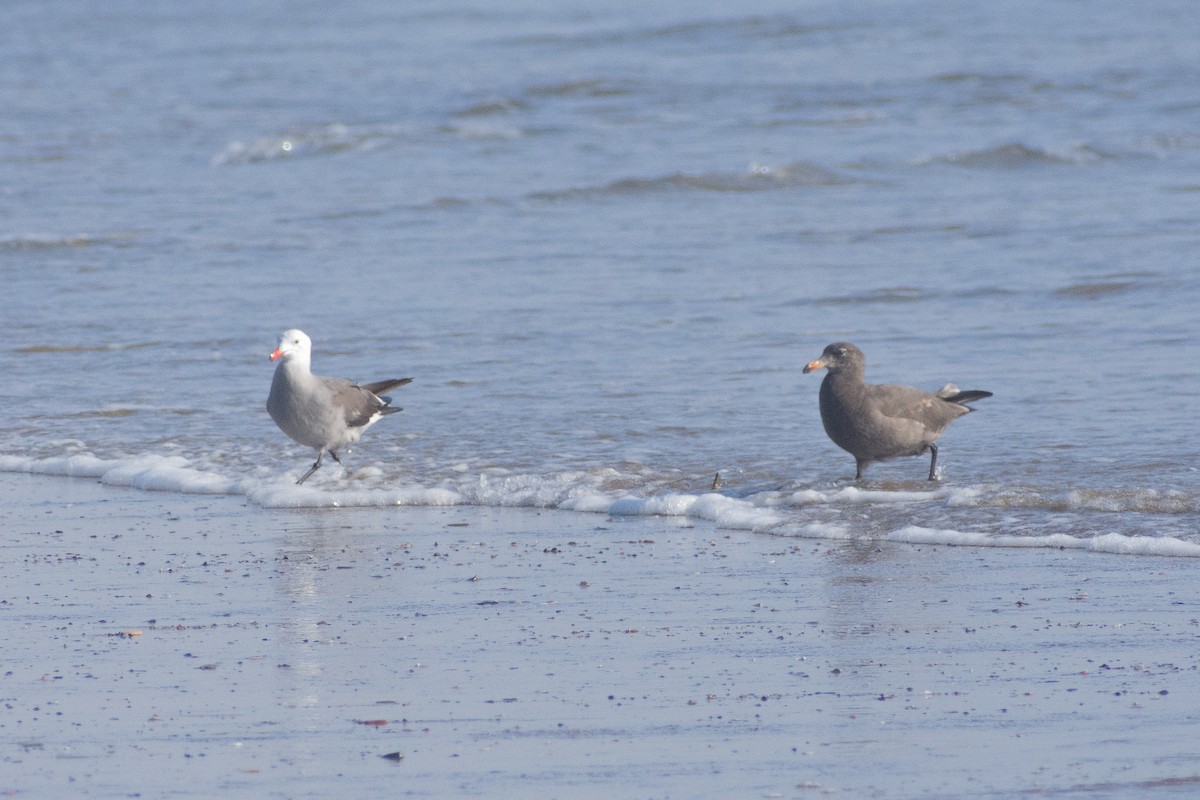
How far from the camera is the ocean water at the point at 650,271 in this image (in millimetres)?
8273

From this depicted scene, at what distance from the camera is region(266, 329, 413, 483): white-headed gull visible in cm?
853

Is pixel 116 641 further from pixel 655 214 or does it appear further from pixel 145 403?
pixel 655 214

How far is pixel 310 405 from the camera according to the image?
8547 mm

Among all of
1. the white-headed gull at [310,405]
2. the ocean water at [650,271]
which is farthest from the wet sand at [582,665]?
the white-headed gull at [310,405]

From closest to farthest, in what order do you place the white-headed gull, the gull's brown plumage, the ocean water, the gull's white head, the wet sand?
1. the wet sand
2. the gull's brown plumage
3. the ocean water
4. the white-headed gull
5. the gull's white head

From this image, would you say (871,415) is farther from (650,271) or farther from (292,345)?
(650,271)

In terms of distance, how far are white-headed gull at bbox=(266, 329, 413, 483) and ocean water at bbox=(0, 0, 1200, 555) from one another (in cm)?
19

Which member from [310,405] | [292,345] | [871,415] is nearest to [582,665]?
[871,415]

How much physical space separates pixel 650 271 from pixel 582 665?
910 centimetres

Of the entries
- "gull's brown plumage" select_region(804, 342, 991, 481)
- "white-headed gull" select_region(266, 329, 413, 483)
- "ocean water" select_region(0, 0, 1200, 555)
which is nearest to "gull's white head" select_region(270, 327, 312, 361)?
"white-headed gull" select_region(266, 329, 413, 483)

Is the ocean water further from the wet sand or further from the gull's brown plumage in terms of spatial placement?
the wet sand

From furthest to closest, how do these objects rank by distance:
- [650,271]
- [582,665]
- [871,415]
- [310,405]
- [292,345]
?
[650,271]
[292,345]
[310,405]
[871,415]
[582,665]

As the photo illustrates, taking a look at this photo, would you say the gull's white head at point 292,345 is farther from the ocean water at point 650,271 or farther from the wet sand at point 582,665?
the wet sand at point 582,665

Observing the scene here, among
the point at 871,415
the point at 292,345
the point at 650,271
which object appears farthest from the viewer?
the point at 650,271
